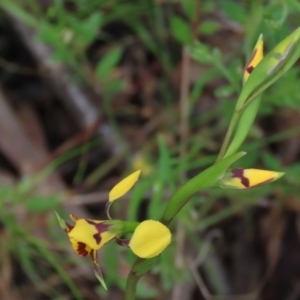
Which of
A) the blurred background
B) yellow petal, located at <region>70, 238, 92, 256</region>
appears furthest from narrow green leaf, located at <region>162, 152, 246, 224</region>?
the blurred background

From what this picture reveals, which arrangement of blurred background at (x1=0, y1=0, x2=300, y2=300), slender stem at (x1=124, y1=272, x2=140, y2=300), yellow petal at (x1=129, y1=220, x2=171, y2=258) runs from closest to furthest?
yellow petal at (x1=129, y1=220, x2=171, y2=258) → slender stem at (x1=124, y1=272, x2=140, y2=300) → blurred background at (x1=0, y1=0, x2=300, y2=300)

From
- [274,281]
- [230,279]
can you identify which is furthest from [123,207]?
[274,281]

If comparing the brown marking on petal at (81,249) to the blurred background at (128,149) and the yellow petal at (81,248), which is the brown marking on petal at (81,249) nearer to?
the yellow petal at (81,248)

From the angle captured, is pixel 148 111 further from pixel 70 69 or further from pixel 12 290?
pixel 12 290

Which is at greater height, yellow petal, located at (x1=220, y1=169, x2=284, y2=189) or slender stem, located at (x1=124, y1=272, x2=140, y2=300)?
yellow petal, located at (x1=220, y1=169, x2=284, y2=189)

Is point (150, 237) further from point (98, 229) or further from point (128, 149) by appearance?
point (128, 149)

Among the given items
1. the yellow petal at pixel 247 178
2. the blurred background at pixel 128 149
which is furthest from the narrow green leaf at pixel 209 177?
the blurred background at pixel 128 149

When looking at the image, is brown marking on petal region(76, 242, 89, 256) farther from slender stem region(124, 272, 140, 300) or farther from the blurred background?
the blurred background

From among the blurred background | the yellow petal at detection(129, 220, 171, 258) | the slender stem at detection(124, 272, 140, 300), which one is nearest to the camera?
the yellow petal at detection(129, 220, 171, 258)
